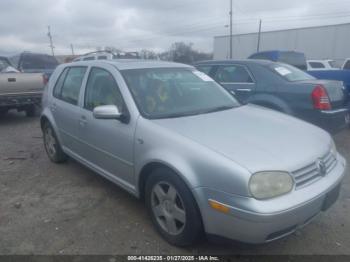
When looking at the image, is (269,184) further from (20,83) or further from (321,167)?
(20,83)

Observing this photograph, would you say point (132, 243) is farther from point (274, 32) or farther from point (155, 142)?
point (274, 32)

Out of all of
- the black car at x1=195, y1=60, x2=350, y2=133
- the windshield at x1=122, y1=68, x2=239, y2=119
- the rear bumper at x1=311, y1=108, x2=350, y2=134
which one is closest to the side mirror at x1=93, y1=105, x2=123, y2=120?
the windshield at x1=122, y1=68, x2=239, y2=119

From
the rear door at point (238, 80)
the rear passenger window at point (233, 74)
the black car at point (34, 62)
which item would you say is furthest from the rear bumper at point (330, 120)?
the black car at point (34, 62)

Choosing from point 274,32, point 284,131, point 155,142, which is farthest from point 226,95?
point 274,32

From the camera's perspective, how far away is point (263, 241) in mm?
2377

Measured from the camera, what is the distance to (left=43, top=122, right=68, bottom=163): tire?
16.5 ft

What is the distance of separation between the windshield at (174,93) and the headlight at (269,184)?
3.96ft

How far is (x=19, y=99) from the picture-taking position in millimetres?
8305

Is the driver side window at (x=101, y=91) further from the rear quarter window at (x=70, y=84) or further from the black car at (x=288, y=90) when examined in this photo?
the black car at (x=288, y=90)

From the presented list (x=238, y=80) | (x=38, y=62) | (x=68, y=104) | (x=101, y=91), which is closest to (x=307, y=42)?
(x=38, y=62)

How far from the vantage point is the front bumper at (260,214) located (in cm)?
227

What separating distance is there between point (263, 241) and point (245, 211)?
31cm

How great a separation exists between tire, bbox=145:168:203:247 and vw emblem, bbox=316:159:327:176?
1072 mm

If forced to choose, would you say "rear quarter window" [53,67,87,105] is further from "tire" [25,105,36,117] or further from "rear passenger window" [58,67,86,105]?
"tire" [25,105,36,117]
